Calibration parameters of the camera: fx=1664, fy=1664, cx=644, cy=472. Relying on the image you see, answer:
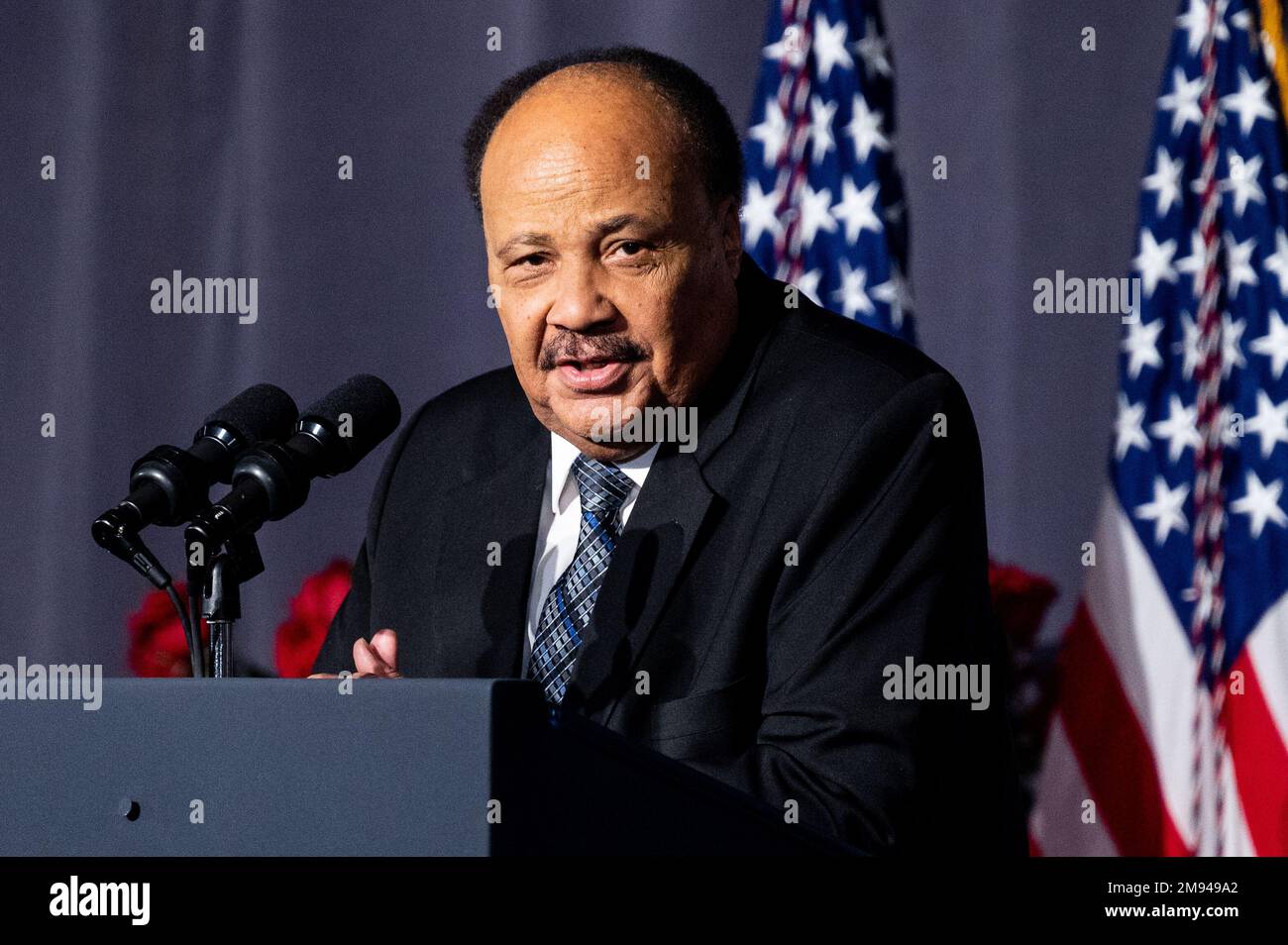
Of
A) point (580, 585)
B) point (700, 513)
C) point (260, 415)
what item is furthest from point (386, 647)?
point (700, 513)

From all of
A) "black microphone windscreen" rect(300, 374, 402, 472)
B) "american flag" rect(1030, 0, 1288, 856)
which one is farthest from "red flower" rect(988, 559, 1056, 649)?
"black microphone windscreen" rect(300, 374, 402, 472)

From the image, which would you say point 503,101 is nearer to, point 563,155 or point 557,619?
point 563,155

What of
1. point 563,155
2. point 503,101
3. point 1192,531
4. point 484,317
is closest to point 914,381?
point 563,155

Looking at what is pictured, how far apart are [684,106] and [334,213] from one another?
208 centimetres

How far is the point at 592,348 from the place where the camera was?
2.10 meters

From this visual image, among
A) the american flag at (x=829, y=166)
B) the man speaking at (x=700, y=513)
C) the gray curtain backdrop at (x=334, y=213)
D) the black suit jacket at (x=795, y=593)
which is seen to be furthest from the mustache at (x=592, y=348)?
the gray curtain backdrop at (x=334, y=213)

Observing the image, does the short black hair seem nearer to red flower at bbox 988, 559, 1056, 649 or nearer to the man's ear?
the man's ear

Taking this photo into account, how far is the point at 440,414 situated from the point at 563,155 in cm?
65

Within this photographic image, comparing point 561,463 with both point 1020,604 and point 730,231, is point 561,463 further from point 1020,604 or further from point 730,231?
point 1020,604

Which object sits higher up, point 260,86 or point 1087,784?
point 260,86

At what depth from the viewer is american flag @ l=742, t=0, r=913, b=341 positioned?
11.2ft

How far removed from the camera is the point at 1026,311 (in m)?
3.75

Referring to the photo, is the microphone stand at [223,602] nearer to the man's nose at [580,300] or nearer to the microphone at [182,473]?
the microphone at [182,473]

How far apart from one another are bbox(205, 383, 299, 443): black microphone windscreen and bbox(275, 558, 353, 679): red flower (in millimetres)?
1658
